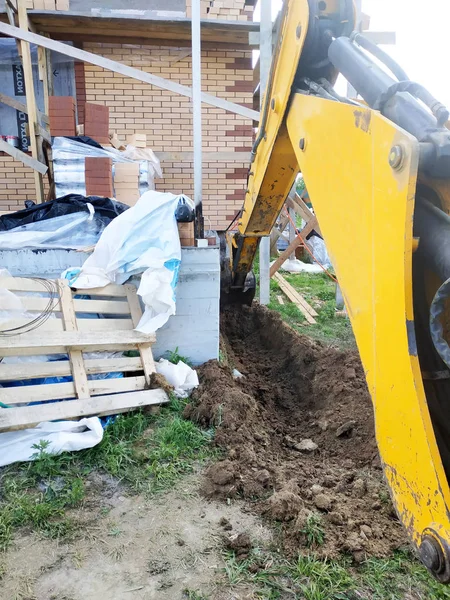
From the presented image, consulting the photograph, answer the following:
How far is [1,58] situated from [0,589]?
8.70 metres

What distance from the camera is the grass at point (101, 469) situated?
2.42 m

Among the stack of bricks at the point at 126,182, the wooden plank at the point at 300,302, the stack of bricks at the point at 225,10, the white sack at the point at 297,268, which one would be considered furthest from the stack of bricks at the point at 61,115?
the white sack at the point at 297,268

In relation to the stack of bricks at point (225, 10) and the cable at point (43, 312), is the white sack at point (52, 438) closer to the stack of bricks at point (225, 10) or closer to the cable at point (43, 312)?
the cable at point (43, 312)

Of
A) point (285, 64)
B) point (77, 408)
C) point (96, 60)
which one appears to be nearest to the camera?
point (285, 64)

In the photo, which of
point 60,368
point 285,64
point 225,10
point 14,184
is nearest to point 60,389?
point 60,368

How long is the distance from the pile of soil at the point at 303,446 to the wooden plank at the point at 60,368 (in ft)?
2.19

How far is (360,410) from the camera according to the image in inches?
139

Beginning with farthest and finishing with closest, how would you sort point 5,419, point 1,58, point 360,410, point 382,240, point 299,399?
point 1,58 < point 299,399 < point 360,410 < point 5,419 < point 382,240

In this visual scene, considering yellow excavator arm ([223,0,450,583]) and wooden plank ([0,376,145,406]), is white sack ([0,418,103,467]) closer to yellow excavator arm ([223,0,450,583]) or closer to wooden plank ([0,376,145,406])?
wooden plank ([0,376,145,406])

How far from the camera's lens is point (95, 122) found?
606 cm

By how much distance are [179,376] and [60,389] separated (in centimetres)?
101

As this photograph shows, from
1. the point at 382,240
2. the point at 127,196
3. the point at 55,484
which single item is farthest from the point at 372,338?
the point at 127,196

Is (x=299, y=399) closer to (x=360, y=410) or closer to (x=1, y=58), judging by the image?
(x=360, y=410)

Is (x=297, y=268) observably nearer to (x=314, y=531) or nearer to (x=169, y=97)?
(x=169, y=97)
